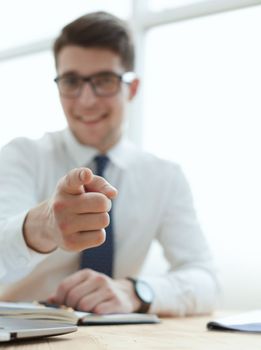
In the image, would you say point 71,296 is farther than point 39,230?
Yes

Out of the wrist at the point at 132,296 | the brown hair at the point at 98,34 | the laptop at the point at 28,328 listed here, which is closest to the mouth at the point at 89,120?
the brown hair at the point at 98,34

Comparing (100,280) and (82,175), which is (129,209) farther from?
(82,175)

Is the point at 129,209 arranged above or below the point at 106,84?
below

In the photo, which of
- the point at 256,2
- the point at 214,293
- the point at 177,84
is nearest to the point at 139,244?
the point at 214,293

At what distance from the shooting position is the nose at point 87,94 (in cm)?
202

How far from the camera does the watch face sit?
1.56 meters

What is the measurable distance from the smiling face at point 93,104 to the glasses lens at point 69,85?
0.06 feet

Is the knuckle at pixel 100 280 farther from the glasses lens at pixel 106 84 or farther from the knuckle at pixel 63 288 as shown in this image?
the glasses lens at pixel 106 84

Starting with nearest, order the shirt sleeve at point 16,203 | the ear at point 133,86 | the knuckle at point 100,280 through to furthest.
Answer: the shirt sleeve at point 16,203
the knuckle at point 100,280
the ear at point 133,86

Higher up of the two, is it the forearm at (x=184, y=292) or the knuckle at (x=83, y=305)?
the knuckle at (x=83, y=305)

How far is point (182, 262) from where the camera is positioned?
2.01m

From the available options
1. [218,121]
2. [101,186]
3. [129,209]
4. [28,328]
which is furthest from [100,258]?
[218,121]

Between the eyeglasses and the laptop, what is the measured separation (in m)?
1.15

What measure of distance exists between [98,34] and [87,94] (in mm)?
212
